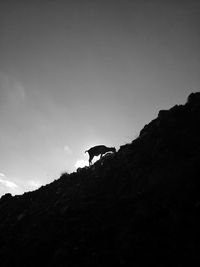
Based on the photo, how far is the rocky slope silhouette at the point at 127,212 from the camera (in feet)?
31.6

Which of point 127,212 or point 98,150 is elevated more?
point 98,150

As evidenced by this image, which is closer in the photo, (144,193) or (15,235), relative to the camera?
(144,193)

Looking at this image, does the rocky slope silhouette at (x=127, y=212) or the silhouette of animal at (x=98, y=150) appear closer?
the rocky slope silhouette at (x=127, y=212)

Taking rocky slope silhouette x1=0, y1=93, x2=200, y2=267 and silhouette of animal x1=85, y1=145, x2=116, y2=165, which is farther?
silhouette of animal x1=85, y1=145, x2=116, y2=165

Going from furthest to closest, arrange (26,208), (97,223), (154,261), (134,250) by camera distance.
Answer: (26,208)
(97,223)
(134,250)
(154,261)

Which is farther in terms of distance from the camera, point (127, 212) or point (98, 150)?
point (98, 150)

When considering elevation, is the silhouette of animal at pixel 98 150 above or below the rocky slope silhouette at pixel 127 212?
above

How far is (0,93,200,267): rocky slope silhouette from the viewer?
964 cm

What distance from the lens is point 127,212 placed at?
12.5 m

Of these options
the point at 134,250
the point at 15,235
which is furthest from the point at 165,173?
the point at 15,235

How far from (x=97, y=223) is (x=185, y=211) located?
4.30 metres

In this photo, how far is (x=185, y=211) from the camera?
1091 cm

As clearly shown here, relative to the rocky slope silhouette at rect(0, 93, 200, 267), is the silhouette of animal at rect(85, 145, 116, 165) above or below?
above

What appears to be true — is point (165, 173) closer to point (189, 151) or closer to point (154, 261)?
point (189, 151)
